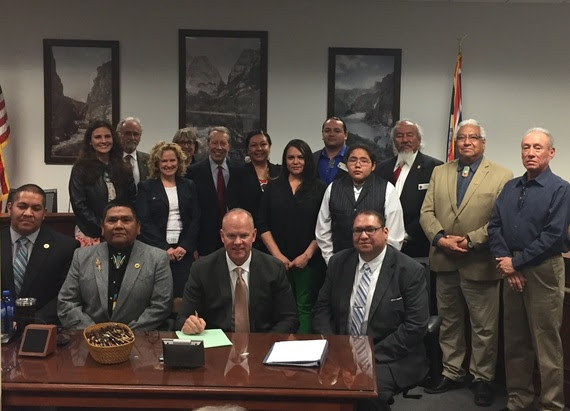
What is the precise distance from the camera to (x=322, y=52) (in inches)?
244

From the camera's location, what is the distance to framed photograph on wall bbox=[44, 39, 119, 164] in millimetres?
6176

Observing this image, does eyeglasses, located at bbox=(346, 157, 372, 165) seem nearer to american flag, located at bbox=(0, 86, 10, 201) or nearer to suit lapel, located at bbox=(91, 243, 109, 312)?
suit lapel, located at bbox=(91, 243, 109, 312)

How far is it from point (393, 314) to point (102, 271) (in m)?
1.55

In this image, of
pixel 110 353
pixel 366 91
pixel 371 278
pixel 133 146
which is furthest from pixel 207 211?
pixel 366 91

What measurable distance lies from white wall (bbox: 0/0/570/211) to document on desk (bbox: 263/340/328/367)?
13.3ft

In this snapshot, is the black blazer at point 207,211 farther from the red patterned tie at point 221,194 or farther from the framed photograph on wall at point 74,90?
the framed photograph on wall at point 74,90

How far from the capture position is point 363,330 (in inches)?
121

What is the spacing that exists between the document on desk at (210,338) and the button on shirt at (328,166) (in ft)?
6.67

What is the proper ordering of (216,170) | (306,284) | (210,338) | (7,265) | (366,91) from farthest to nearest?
(366,91) → (216,170) → (306,284) → (7,265) → (210,338)

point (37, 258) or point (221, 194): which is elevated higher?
point (221, 194)

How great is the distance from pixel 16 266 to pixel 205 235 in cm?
141

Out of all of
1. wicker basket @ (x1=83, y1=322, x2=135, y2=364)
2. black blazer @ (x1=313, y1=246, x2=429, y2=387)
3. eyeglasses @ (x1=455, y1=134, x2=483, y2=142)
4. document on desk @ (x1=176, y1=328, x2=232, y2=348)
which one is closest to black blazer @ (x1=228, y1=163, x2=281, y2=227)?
black blazer @ (x1=313, y1=246, x2=429, y2=387)

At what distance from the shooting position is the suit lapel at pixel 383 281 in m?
3.03

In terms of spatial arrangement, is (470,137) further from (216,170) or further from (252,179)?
(216,170)
